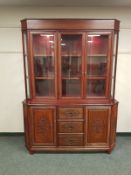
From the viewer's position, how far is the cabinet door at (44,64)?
2741mm

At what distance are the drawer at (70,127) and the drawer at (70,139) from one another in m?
0.07

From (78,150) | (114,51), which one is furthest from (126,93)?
(78,150)

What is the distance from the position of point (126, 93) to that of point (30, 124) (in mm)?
1847

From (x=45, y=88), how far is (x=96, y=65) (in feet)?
2.99

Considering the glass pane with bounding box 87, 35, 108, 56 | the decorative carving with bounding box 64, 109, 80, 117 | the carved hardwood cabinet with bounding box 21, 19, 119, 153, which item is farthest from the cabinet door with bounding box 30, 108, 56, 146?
the glass pane with bounding box 87, 35, 108, 56

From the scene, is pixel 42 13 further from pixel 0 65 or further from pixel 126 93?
pixel 126 93

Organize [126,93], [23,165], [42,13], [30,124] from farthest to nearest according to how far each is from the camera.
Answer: [126,93] < [42,13] < [30,124] < [23,165]

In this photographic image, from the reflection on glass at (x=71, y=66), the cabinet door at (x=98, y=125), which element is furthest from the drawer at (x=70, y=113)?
the reflection on glass at (x=71, y=66)

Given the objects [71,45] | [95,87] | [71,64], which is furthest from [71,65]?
[95,87]

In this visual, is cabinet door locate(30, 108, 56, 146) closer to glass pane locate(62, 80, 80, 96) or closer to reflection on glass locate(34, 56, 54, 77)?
glass pane locate(62, 80, 80, 96)

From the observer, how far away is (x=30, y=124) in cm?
285

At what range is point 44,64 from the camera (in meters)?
2.87

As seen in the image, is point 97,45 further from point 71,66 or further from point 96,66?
point 71,66

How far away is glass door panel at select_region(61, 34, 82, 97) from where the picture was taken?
2.79 meters
